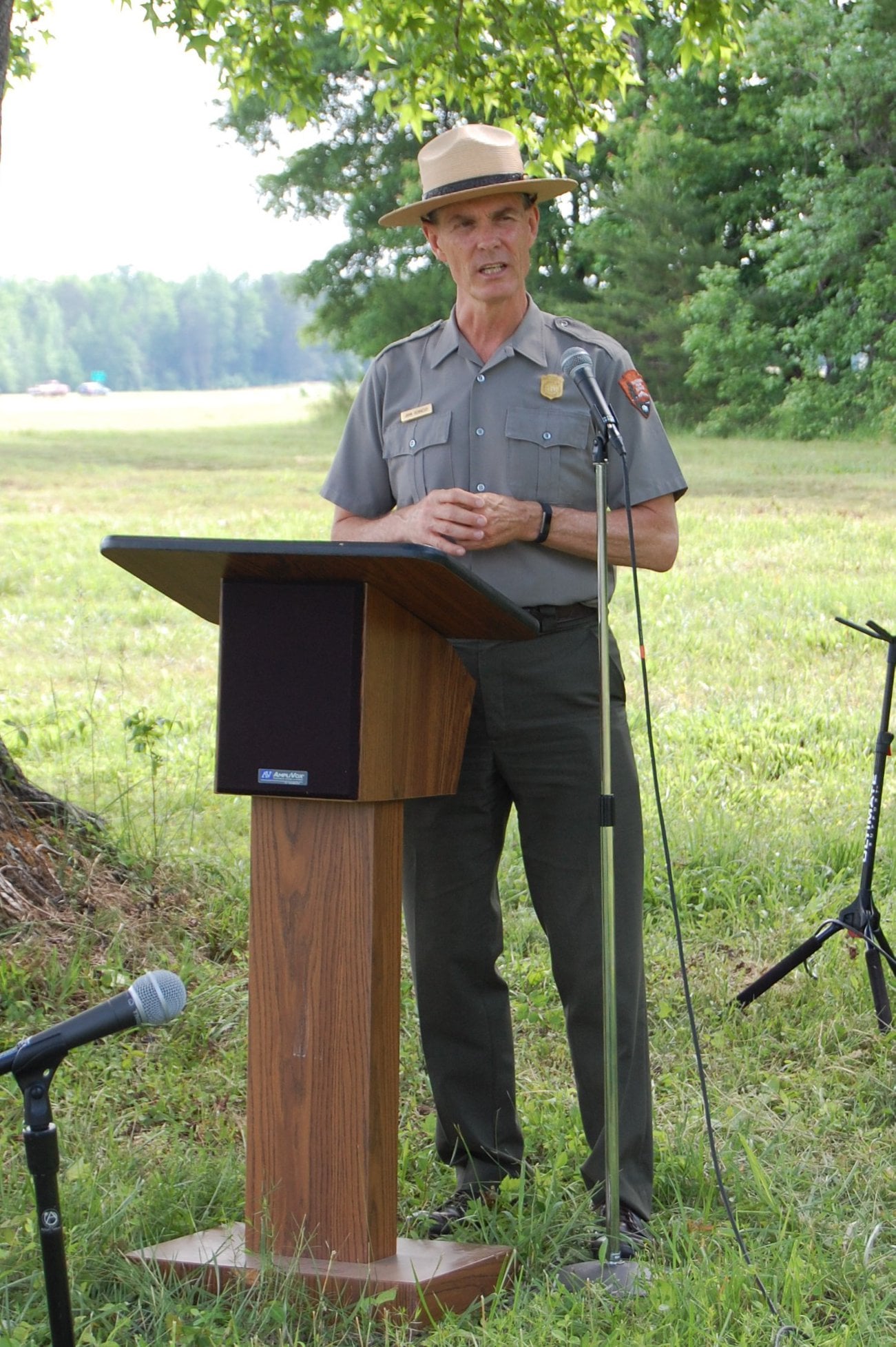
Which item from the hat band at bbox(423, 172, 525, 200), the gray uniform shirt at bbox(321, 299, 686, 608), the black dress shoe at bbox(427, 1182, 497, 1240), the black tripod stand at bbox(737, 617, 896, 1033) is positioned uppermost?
the hat band at bbox(423, 172, 525, 200)

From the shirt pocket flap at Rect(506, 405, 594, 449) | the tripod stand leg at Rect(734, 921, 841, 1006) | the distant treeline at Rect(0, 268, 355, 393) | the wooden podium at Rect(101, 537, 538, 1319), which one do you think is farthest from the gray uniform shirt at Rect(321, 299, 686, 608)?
the distant treeline at Rect(0, 268, 355, 393)

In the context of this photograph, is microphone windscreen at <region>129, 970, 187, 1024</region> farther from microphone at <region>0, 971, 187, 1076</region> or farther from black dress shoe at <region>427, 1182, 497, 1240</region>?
black dress shoe at <region>427, 1182, 497, 1240</region>

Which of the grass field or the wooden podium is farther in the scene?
the grass field

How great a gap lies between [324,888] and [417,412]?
118 cm

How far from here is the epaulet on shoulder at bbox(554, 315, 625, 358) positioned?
11.1 ft

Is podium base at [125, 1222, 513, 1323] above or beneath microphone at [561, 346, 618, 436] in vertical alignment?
beneath

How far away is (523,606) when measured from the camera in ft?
10.8

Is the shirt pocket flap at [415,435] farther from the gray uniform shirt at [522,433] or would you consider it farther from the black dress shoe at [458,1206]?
the black dress shoe at [458,1206]

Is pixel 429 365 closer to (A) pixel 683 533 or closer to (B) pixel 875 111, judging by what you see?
(A) pixel 683 533

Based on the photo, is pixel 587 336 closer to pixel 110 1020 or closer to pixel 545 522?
pixel 545 522

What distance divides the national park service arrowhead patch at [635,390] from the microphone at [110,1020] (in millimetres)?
1825

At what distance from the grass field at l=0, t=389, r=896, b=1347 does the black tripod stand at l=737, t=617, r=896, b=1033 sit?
0.15 metres

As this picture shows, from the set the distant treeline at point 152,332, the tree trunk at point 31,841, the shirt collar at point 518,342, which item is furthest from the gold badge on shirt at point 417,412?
the distant treeline at point 152,332

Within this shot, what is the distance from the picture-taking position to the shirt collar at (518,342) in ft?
11.1
